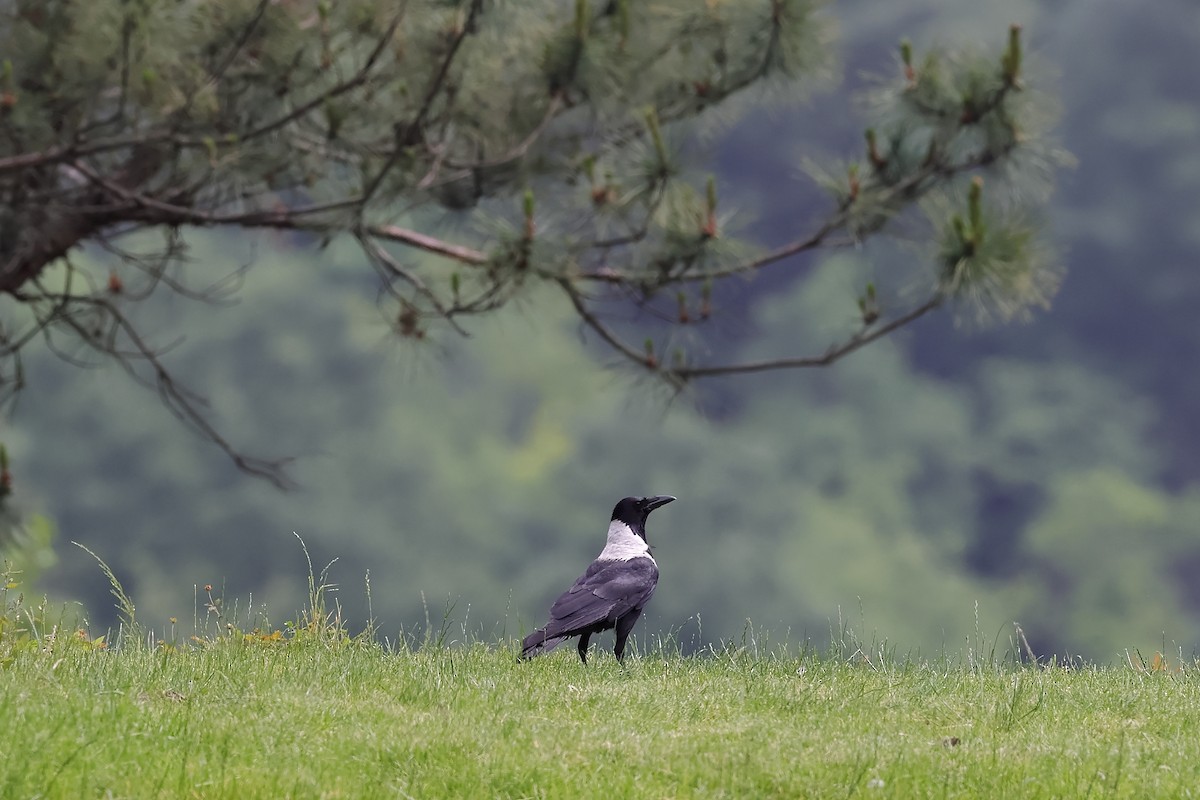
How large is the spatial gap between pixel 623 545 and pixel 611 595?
0.52 meters

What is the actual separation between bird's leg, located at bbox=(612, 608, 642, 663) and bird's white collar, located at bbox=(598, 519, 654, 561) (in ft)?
0.88

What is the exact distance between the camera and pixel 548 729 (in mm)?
4719

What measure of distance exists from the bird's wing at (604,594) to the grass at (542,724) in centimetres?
24

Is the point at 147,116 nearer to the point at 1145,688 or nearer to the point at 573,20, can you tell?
the point at 573,20

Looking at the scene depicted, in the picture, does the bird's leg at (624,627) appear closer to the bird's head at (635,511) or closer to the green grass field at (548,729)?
the green grass field at (548,729)

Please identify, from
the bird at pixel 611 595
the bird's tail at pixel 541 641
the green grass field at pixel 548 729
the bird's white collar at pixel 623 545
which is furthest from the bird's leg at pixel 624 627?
the bird's tail at pixel 541 641

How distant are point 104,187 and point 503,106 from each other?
2.69 m

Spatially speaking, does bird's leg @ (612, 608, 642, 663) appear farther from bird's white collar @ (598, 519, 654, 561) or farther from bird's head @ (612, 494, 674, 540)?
bird's head @ (612, 494, 674, 540)

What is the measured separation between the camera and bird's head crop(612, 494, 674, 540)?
6.66 metres

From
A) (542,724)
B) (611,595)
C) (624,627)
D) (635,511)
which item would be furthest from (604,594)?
(542,724)

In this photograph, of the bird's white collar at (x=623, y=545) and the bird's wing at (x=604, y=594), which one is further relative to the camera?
the bird's white collar at (x=623, y=545)

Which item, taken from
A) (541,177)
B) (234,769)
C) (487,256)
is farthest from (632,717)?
(541,177)

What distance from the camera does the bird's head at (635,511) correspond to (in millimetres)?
6656

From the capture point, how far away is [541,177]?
371 inches
